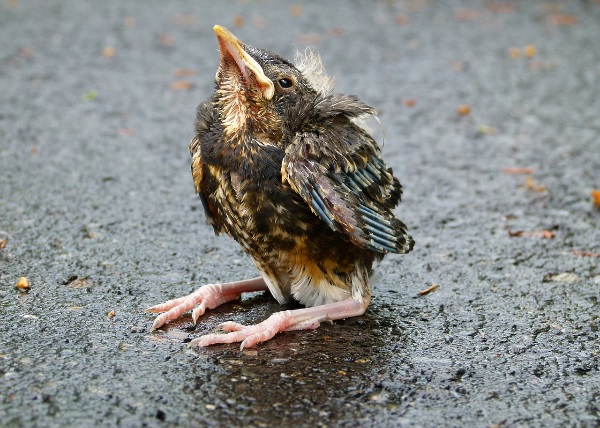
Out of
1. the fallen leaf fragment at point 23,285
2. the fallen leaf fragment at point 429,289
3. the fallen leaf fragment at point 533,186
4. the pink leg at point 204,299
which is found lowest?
the fallen leaf fragment at point 429,289

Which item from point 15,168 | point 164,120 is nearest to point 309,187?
point 15,168

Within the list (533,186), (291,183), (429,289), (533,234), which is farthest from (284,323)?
(533,186)

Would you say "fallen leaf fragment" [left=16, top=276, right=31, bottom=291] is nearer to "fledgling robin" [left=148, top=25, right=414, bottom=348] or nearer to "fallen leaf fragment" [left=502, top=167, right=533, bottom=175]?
"fledgling robin" [left=148, top=25, right=414, bottom=348]

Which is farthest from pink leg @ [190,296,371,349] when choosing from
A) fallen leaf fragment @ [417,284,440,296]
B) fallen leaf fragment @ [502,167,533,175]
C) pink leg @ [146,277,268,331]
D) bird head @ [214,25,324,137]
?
fallen leaf fragment @ [502,167,533,175]

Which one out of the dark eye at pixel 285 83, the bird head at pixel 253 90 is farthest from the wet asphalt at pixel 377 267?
the dark eye at pixel 285 83

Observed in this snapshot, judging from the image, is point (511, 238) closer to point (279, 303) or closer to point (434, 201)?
point (434, 201)

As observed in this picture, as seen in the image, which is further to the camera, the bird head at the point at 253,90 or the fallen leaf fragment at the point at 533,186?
the fallen leaf fragment at the point at 533,186

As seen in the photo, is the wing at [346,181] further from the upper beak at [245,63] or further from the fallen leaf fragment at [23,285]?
the fallen leaf fragment at [23,285]

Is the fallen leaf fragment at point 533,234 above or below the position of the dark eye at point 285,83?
below
